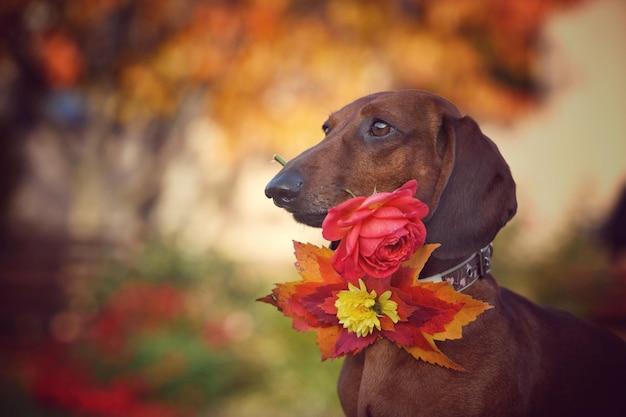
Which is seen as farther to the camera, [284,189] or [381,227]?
[284,189]

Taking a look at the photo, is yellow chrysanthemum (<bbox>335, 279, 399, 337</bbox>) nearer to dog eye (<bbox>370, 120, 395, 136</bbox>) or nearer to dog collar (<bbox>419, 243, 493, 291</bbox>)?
dog collar (<bbox>419, 243, 493, 291</bbox>)

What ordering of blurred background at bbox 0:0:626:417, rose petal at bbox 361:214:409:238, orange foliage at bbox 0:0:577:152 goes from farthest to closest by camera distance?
orange foliage at bbox 0:0:577:152
blurred background at bbox 0:0:626:417
rose petal at bbox 361:214:409:238

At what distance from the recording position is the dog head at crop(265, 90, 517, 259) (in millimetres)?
1436

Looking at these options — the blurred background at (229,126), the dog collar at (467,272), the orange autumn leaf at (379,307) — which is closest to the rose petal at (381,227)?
the orange autumn leaf at (379,307)

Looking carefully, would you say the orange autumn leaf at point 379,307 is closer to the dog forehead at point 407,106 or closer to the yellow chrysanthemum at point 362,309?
the yellow chrysanthemum at point 362,309

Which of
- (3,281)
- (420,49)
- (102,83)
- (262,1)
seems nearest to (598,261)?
(420,49)

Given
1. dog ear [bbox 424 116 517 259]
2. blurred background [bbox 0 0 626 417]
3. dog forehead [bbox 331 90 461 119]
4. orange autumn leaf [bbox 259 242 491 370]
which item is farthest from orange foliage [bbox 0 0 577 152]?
orange autumn leaf [bbox 259 242 491 370]

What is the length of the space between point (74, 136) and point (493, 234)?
6.01 meters

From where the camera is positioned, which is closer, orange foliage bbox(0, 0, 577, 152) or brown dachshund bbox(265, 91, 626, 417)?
brown dachshund bbox(265, 91, 626, 417)

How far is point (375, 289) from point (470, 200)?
0.90ft

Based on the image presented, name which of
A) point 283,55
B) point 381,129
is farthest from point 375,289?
point 283,55

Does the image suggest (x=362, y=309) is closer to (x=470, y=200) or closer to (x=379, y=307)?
(x=379, y=307)

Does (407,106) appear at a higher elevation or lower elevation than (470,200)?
higher

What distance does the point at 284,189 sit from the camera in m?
1.47
